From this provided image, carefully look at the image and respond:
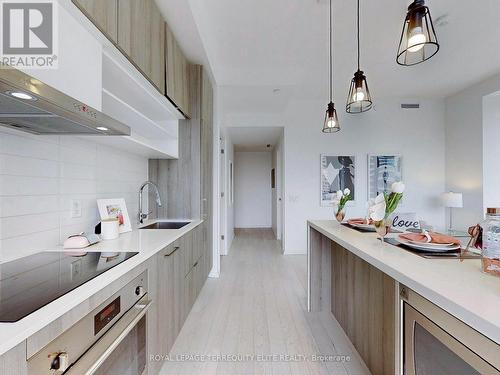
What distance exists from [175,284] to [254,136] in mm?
4391

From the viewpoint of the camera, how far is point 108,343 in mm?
941

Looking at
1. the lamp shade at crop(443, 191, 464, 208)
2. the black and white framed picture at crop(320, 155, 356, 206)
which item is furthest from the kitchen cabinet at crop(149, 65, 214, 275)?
the lamp shade at crop(443, 191, 464, 208)

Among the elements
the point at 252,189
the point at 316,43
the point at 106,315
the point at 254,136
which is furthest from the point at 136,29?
the point at 252,189

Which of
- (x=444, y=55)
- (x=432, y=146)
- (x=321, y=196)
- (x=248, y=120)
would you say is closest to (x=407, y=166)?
(x=432, y=146)

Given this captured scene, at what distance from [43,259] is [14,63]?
863 millimetres

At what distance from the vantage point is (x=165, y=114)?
98.5 inches

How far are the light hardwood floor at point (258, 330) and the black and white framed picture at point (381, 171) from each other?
8.33 feet

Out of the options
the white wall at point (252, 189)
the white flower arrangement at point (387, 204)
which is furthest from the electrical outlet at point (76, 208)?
the white wall at point (252, 189)

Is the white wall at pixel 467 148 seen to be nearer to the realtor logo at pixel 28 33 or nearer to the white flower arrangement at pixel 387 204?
the white flower arrangement at pixel 387 204

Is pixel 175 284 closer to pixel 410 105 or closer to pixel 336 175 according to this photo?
pixel 336 175

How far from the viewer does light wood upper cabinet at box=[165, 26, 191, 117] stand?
2139 mm

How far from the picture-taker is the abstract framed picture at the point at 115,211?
1823mm

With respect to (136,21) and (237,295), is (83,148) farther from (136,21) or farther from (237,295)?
(237,295)

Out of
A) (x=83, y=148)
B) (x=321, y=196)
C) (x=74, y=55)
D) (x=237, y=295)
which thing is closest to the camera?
(x=74, y=55)
